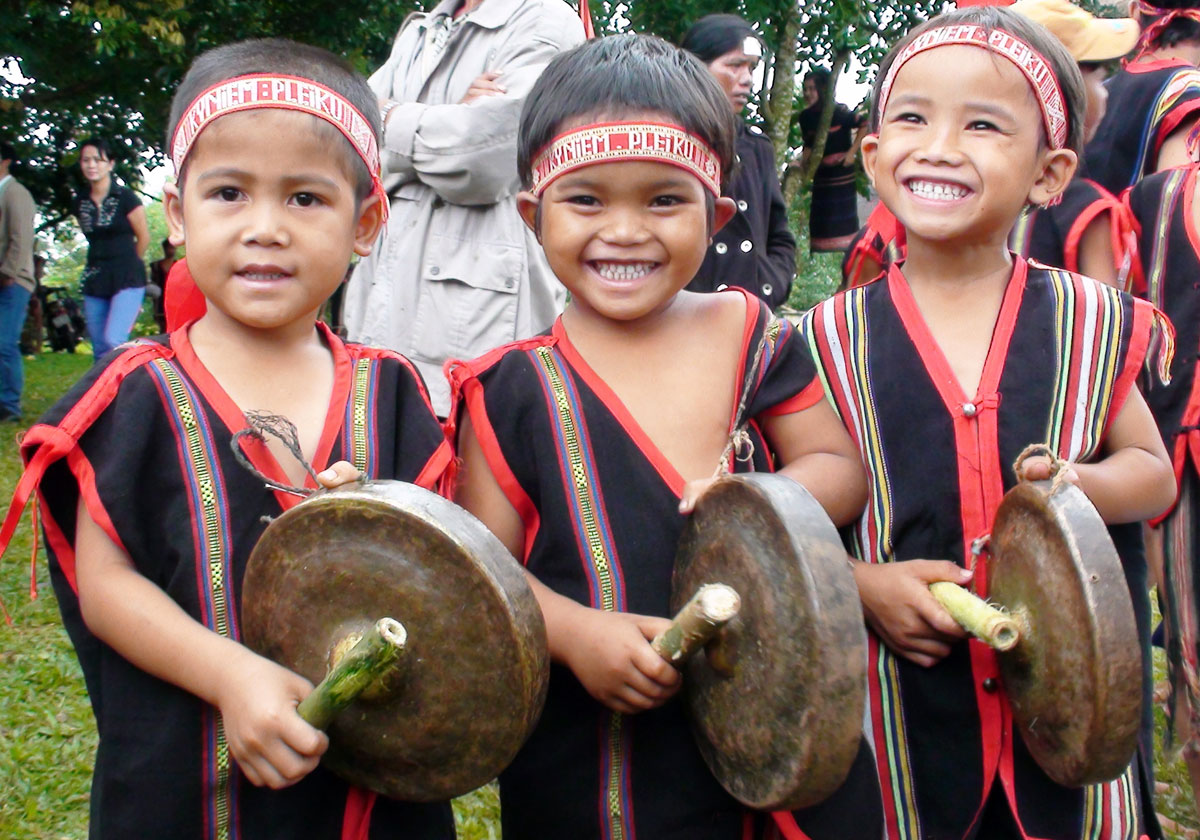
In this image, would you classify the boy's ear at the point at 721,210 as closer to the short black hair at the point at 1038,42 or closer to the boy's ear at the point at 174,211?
the short black hair at the point at 1038,42

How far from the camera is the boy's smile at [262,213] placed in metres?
1.92

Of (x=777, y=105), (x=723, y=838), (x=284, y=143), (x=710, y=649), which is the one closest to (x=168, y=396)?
(x=284, y=143)

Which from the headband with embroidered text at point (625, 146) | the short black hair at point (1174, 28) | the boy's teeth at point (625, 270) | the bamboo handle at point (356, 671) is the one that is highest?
the short black hair at point (1174, 28)

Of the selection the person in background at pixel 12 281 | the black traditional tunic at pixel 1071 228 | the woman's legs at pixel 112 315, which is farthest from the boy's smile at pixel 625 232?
the person in background at pixel 12 281

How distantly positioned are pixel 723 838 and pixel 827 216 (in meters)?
9.60

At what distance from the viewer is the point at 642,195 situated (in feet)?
6.77

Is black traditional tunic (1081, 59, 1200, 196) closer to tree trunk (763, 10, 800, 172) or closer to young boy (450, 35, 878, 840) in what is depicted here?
young boy (450, 35, 878, 840)

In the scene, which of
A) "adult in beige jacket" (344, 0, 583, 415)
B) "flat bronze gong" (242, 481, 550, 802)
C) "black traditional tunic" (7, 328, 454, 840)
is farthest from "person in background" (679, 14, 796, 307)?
"flat bronze gong" (242, 481, 550, 802)

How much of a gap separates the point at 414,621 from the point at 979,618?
91 cm

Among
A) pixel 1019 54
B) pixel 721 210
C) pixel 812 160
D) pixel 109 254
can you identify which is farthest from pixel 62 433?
pixel 812 160

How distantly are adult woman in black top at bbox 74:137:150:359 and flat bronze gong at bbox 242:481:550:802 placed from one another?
8.56 m

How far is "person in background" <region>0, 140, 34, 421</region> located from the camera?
976 cm

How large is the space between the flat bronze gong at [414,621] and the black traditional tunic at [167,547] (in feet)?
0.57

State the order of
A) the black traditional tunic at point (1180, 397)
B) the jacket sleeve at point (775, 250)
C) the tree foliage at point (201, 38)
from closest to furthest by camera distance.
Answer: the black traditional tunic at point (1180, 397)
the jacket sleeve at point (775, 250)
the tree foliage at point (201, 38)
